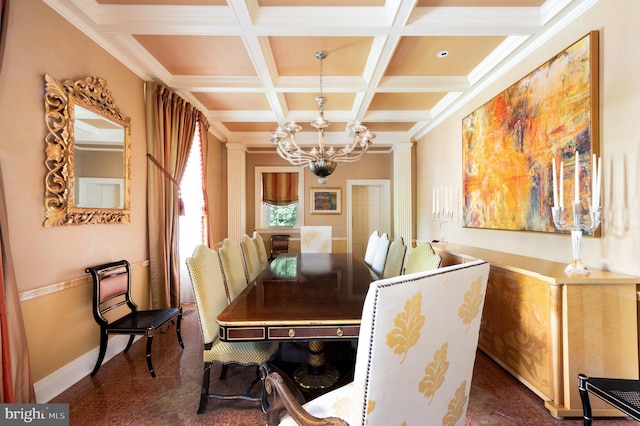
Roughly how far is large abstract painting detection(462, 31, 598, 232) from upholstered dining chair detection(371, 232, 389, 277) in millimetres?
1111

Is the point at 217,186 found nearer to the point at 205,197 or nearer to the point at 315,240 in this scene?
the point at 205,197

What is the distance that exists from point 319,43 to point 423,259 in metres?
2.07

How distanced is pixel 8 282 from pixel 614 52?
12.3 feet

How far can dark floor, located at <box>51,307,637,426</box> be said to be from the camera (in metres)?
1.62

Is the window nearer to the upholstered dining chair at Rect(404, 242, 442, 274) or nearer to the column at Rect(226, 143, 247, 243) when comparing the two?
the column at Rect(226, 143, 247, 243)

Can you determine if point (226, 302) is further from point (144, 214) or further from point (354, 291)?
point (144, 214)

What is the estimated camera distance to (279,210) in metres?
5.90

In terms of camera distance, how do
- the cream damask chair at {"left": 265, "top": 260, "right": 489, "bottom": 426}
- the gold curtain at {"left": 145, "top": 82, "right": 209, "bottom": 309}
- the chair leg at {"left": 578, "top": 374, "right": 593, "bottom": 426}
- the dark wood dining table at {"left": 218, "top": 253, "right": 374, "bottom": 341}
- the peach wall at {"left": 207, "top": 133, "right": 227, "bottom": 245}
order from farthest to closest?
the peach wall at {"left": 207, "top": 133, "right": 227, "bottom": 245}
the gold curtain at {"left": 145, "top": 82, "right": 209, "bottom": 309}
the dark wood dining table at {"left": 218, "top": 253, "right": 374, "bottom": 341}
the chair leg at {"left": 578, "top": 374, "right": 593, "bottom": 426}
the cream damask chair at {"left": 265, "top": 260, "right": 489, "bottom": 426}

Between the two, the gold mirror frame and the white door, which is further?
the white door

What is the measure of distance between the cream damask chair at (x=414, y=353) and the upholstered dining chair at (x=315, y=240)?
3251 millimetres

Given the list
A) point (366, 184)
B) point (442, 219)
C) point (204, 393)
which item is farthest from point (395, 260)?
point (366, 184)

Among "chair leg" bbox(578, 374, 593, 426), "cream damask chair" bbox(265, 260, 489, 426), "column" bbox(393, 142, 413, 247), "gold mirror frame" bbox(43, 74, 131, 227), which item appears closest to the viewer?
"cream damask chair" bbox(265, 260, 489, 426)

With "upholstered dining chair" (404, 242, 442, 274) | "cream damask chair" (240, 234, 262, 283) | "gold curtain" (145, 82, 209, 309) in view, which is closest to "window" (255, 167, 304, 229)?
"gold curtain" (145, 82, 209, 309)

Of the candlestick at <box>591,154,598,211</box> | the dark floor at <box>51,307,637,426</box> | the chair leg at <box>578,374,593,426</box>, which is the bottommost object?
the dark floor at <box>51,307,637,426</box>
